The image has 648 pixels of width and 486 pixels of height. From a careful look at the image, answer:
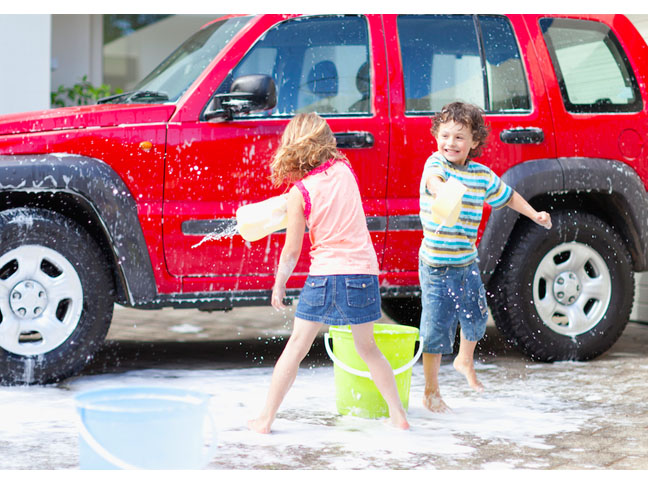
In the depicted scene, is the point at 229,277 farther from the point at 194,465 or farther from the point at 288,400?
the point at 194,465

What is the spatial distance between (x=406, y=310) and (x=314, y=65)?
7.36ft

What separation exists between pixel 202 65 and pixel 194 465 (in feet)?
8.89

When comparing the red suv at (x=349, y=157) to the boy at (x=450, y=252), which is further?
the red suv at (x=349, y=157)

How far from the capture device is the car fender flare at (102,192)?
5.00 m

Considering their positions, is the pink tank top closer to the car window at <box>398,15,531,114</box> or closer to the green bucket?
the green bucket

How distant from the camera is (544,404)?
15.9ft

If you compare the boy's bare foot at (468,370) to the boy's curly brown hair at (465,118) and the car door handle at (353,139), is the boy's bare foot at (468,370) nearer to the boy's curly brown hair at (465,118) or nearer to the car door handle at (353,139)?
the boy's curly brown hair at (465,118)

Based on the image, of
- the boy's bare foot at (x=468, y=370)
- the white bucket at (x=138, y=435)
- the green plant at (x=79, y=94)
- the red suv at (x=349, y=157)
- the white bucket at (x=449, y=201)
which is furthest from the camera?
the green plant at (x=79, y=94)

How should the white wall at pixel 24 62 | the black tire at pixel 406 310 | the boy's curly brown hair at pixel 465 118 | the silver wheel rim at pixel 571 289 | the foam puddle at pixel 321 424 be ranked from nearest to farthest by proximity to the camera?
the foam puddle at pixel 321 424 < the boy's curly brown hair at pixel 465 118 < the silver wheel rim at pixel 571 289 < the black tire at pixel 406 310 < the white wall at pixel 24 62

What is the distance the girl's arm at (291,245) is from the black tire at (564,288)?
2.05 meters

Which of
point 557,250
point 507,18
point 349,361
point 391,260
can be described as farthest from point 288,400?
point 507,18

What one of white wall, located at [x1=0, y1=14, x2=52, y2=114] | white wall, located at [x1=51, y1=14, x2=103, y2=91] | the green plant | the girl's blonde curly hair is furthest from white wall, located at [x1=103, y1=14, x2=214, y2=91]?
the girl's blonde curly hair

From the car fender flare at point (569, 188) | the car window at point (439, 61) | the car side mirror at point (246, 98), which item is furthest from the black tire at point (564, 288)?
the car side mirror at point (246, 98)

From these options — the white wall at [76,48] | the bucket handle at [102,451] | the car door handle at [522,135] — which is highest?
the white wall at [76,48]
